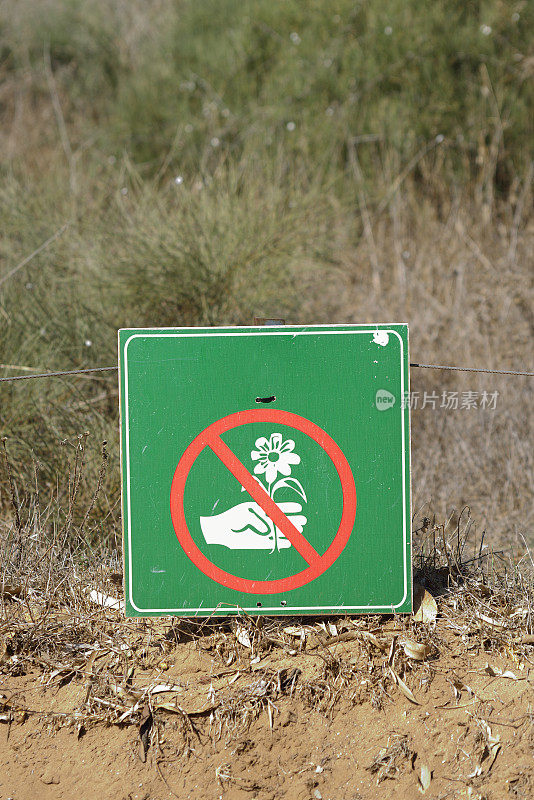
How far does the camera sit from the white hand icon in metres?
2.12

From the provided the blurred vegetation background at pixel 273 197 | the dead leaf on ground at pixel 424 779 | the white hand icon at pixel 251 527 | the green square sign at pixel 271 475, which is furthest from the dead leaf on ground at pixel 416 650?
the blurred vegetation background at pixel 273 197

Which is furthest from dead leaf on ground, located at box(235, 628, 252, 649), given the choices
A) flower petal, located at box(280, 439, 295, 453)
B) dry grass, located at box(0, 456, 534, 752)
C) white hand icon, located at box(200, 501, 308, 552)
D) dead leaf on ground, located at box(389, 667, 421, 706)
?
flower petal, located at box(280, 439, 295, 453)

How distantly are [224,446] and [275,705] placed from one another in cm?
71

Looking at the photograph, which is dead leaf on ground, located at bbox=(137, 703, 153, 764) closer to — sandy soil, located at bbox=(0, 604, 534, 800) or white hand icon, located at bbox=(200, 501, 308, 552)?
sandy soil, located at bbox=(0, 604, 534, 800)

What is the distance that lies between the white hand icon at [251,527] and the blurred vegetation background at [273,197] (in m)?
0.83

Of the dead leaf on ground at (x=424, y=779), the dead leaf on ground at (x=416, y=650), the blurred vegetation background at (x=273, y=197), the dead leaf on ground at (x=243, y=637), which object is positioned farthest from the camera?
the blurred vegetation background at (x=273, y=197)

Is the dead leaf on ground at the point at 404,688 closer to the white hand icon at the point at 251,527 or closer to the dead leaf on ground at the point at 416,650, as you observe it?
the dead leaf on ground at the point at 416,650

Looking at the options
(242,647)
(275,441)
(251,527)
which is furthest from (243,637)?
(275,441)

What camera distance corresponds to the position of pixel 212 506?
213 cm

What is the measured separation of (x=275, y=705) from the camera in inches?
79.3

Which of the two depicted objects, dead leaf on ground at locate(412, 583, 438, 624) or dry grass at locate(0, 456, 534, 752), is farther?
dead leaf on ground at locate(412, 583, 438, 624)

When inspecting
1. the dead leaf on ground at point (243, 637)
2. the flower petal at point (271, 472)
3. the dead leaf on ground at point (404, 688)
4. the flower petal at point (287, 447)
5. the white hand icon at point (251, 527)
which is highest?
the flower petal at point (287, 447)

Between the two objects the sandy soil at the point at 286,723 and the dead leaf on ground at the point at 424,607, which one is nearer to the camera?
the sandy soil at the point at 286,723

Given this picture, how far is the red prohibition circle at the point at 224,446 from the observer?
6.98 ft
